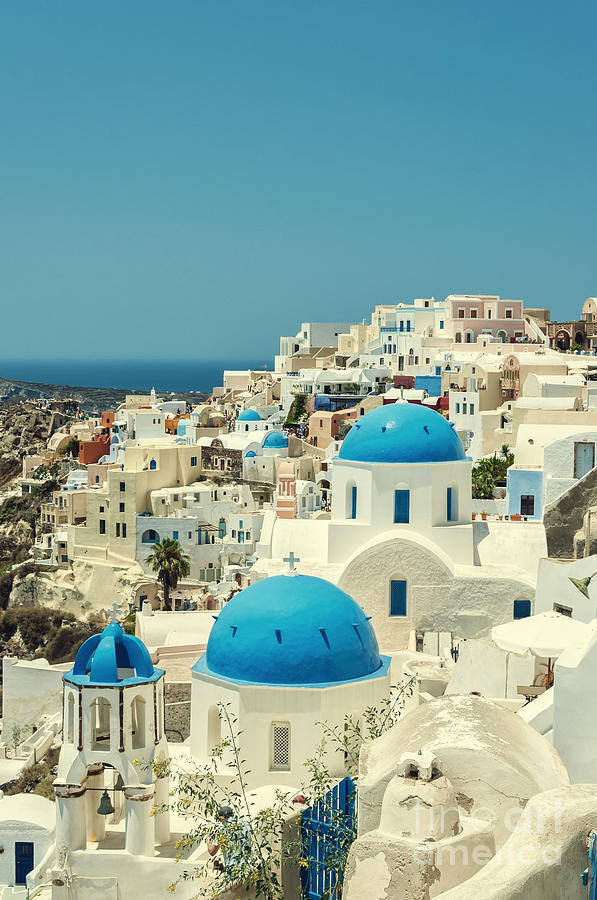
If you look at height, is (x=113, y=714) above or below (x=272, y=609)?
below

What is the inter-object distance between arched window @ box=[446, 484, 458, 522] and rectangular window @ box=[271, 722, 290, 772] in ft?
29.1

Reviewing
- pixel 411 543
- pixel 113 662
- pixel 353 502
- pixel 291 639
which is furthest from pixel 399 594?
pixel 113 662

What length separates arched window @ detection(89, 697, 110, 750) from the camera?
40.8ft

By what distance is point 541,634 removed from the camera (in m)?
14.1

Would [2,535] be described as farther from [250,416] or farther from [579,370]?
[579,370]

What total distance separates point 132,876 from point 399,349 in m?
51.1

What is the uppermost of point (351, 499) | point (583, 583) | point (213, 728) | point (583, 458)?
point (583, 458)

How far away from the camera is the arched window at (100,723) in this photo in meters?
12.4

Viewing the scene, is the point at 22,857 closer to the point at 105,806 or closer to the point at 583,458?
the point at 105,806

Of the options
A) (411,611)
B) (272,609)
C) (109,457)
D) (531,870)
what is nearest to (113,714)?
(272,609)

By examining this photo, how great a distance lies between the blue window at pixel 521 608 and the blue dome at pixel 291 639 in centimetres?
688

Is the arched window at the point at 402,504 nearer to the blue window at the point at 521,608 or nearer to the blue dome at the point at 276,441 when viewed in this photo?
the blue window at the point at 521,608

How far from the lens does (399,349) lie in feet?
201

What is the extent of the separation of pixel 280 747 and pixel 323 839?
9.48 feet
